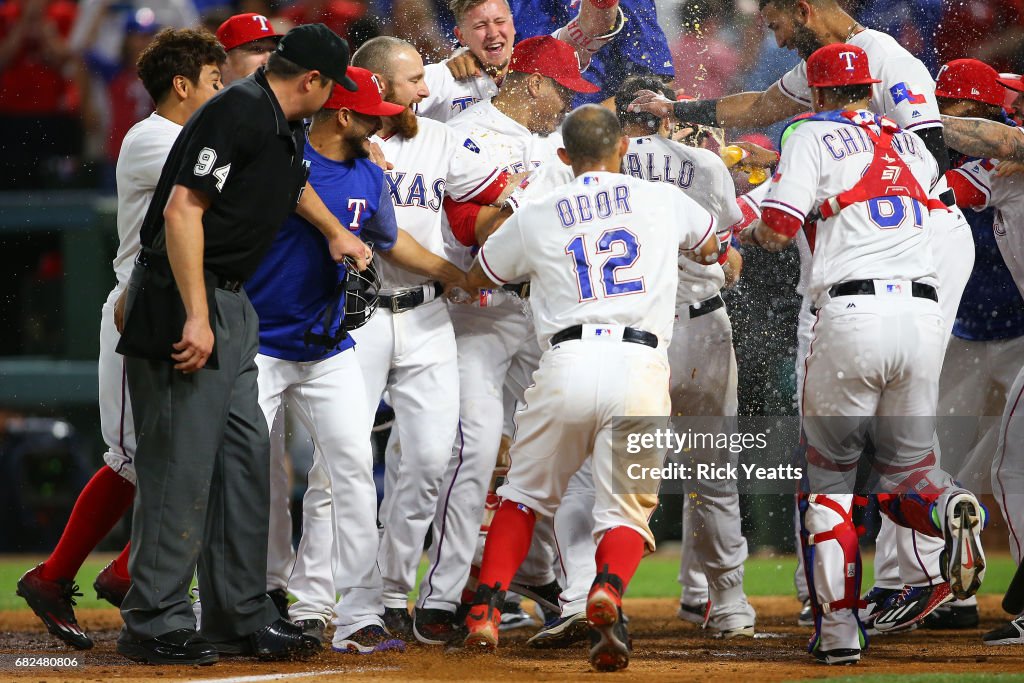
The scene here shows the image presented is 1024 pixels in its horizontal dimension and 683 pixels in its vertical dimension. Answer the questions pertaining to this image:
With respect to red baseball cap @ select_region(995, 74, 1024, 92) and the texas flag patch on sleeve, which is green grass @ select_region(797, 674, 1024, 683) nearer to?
the texas flag patch on sleeve

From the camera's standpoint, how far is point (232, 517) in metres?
3.73

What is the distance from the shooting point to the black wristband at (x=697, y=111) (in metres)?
5.10

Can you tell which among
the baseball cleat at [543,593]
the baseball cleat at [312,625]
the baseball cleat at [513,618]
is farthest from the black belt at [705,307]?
the baseball cleat at [312,625]

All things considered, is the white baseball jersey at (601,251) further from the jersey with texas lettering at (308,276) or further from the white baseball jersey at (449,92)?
the white baseball jersey at (449,92)

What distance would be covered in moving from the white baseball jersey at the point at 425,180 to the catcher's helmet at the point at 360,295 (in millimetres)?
118

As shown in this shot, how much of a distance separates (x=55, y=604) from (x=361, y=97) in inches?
79.5

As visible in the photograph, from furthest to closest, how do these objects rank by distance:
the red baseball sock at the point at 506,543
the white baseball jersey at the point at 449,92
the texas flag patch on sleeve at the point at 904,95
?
the white baseball jersey at the point at 449,92
the texas flag patch on sleeve at the point at 904,95
the red baseball sock at the point at 506,543

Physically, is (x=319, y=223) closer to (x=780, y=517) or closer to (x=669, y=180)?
(x=669, y=180)

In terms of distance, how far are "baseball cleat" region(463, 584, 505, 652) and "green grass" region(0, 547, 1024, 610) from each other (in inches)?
124

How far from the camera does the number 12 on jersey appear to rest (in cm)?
390

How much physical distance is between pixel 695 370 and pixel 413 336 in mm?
1174

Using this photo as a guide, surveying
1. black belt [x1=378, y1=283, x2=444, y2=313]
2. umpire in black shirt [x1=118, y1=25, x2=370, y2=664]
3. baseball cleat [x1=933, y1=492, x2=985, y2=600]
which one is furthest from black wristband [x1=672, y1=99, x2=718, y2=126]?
baseball cleat [x1=933, y1=492, x2=985, y2=600]

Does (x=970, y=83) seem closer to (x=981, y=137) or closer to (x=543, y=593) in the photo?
(x=981, y=137)

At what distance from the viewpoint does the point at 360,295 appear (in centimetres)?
428
